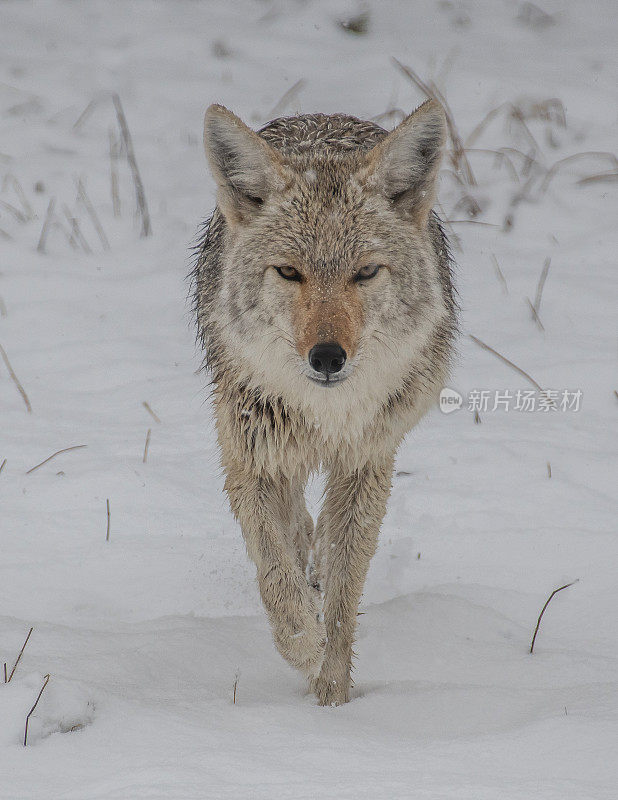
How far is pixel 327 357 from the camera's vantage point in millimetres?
3166

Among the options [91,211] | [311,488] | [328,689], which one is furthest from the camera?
[91,211]

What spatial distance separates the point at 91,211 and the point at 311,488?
128 inches

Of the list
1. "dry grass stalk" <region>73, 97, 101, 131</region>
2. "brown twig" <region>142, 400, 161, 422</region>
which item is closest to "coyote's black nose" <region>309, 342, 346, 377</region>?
"brown twig" <region>142, 400, 161, 422</region>

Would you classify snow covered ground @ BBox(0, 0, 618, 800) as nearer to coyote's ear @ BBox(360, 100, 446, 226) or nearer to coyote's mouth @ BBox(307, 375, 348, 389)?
coyote's mouth @ BBox(307, 375, 348, 389)

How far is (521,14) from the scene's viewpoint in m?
10.4

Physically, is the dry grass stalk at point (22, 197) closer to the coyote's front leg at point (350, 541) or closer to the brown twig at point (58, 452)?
the brown twig at point (58, 452)

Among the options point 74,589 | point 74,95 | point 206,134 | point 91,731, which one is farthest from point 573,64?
point 91,731

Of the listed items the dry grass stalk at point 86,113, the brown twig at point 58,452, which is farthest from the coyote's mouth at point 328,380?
the dry grass stalk at point 86,113

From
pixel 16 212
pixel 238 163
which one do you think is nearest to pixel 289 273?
pixel 238 163

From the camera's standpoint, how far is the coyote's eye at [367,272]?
3435 mm

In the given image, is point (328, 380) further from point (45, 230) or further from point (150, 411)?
point (45, 230)

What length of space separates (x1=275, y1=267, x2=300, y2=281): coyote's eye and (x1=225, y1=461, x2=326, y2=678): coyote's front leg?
0.84 metres

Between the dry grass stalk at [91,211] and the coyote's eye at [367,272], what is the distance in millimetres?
4430

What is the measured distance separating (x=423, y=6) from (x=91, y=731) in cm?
956
